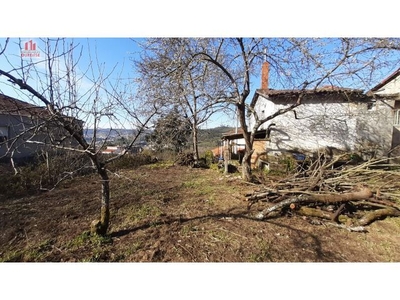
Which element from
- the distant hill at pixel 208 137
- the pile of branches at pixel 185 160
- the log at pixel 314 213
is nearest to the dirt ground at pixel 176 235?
the log at pixel 314 213

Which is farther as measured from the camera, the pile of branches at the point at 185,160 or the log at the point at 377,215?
the pile of branches at the point at 185,160

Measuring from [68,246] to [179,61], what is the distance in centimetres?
413

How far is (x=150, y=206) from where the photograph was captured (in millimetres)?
3920

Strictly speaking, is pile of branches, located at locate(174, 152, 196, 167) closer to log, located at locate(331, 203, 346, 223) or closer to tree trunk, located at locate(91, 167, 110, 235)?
log, located at locate(331, 203, 346, 223)

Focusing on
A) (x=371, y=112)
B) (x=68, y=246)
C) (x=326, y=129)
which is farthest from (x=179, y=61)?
(x=371, y=112)

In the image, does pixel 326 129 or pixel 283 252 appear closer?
pixel 283 252

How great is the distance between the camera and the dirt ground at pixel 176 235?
7.67 ft

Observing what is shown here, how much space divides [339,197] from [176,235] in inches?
117

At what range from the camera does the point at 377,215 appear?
3434 millimetres

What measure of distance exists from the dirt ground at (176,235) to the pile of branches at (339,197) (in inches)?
7.4

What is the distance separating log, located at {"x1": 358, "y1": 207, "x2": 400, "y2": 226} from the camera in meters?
3.30

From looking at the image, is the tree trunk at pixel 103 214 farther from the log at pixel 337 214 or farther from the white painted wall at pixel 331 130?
the white painted wall at pixel 331 130

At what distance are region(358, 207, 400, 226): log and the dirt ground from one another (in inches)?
3.6
